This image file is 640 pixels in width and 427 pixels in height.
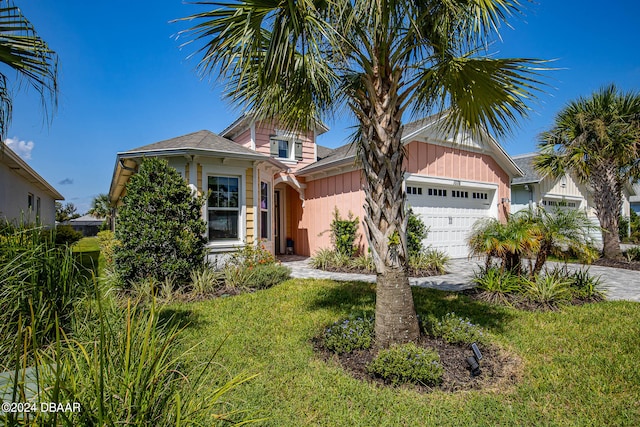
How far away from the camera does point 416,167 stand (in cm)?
1124

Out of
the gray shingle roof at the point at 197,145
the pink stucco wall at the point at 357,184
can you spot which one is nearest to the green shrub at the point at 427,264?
the pink stucco wall at the point at 357,184

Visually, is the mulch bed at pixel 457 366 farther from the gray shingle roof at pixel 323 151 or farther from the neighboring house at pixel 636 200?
the neighboring house at pixel 636 200

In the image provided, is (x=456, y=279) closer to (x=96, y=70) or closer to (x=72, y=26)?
(x=72, y=26)

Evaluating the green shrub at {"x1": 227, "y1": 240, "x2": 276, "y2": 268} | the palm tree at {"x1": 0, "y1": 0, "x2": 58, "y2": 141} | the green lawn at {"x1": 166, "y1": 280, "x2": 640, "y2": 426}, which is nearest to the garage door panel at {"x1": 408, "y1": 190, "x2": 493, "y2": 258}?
the green shrub at {"x1": 227, "y1": 240, "x2": 276, "y2": 268}

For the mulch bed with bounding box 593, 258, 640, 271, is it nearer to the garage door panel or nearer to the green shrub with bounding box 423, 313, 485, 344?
the garage door panel

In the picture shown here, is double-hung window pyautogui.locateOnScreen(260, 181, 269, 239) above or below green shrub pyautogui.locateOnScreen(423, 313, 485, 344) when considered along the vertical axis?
above

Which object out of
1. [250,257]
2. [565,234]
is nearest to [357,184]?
[250,257]

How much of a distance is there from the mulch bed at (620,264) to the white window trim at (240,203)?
1190cm

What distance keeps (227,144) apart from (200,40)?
A: 6718 mm

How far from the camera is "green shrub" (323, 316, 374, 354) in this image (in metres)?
4.01

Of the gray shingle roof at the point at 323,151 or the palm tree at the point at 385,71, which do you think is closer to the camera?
the palm tree at the point at 385,71

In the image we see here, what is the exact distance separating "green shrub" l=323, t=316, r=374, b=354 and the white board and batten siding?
7.25m

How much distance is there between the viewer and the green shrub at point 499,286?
20.4 ft

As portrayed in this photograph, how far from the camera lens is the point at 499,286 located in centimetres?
629
